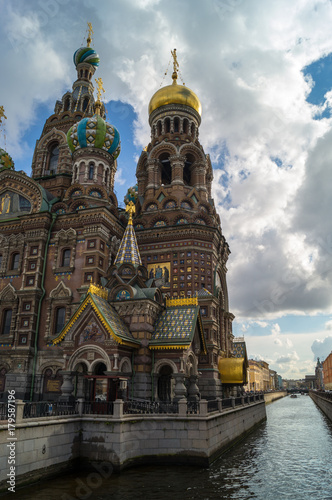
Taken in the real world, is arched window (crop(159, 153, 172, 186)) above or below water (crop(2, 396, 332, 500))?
above

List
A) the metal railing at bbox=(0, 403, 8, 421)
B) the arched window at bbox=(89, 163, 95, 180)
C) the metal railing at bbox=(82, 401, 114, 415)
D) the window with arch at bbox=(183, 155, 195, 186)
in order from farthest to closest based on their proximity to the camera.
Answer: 1. the window with arch at bbox=(183, 155, 195, 186)
2. the arched window at bbox=(89, 163, 95, 180)
3. the metal railing at bbox=(82, 401, 114, 415)
4. the metal railing at bbox=(0, 403, 8, 421)

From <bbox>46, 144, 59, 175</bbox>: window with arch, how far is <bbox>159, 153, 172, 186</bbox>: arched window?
10166 millimetres

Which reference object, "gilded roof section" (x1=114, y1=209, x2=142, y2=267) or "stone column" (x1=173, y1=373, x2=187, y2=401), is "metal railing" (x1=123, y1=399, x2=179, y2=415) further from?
"gilded roof section" (x1=114, y1=209, x2=142, y2=267)

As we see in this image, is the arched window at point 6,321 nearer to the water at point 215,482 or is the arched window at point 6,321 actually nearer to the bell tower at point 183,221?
the bell tower at point 183,221

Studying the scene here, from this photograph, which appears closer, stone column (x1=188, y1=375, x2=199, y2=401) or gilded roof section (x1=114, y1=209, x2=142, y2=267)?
stone column (x1=188, y1=375, x2=199, y2=401)

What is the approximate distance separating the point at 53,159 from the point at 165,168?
11.1 meters

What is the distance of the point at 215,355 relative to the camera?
27906mm

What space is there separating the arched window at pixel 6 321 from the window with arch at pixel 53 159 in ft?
49.2

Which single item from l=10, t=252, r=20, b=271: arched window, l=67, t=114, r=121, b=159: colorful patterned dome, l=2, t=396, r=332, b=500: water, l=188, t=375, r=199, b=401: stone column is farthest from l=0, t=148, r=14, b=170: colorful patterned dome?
l=2, t=396, r=332, b=500: water

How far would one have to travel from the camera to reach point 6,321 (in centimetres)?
2794

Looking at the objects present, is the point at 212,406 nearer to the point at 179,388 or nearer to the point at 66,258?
the point at 179,388

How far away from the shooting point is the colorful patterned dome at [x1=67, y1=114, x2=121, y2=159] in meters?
31.9

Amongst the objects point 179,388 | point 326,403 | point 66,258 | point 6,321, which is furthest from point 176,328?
point 326,403

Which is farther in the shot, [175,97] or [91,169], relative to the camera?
[175,97]
